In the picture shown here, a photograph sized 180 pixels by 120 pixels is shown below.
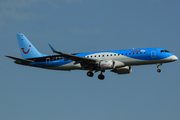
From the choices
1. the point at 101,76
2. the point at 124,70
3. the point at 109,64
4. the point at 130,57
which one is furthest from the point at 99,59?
the point at 124,70

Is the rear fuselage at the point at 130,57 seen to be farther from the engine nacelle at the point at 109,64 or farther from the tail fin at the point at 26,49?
the tail fin at the point at 26,49

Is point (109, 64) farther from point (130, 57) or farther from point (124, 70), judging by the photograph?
point (124, 70)

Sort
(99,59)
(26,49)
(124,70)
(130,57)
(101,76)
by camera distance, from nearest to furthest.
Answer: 1. (130,57)
2. (99,59)
3. (124,70)
4. (101,76)
5. (26,49)

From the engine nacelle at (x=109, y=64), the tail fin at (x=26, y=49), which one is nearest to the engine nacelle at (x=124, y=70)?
the engine nacelle at (x=109, y=64)

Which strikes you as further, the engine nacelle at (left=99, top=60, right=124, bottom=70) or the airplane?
the engine nacelle at (left=99, top=60, right=124, bottom=70)

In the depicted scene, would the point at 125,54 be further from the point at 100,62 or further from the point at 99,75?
the point at 99,75

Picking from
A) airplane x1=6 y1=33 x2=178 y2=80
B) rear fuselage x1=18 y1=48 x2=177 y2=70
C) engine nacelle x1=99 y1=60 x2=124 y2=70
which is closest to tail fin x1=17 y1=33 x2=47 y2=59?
airplane x1=6 y1=33 x2=178 y2=80

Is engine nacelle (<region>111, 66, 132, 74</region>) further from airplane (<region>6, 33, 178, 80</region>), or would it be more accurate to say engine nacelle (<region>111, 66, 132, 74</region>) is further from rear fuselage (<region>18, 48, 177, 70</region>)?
rear fuselage (<region>18, 48, 177, 70</region>)

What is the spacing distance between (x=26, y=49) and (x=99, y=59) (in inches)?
657

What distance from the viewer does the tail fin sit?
64250 mm

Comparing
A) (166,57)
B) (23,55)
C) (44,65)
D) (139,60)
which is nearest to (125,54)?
(139,60)

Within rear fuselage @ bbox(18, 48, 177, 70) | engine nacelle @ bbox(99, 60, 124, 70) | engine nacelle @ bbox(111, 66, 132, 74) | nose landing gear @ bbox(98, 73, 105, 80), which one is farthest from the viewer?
nose landing gear @ bbox(98, 73, 105, 80)

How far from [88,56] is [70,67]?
4000 mm

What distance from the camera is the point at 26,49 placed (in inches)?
2559
